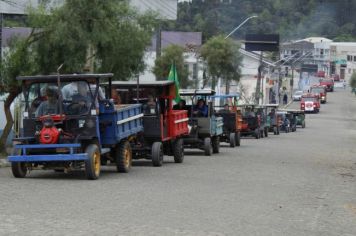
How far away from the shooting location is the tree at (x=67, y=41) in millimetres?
22827

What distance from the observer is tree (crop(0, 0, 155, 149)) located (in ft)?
74.9

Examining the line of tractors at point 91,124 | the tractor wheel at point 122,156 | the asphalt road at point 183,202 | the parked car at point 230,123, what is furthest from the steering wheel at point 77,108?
the parked car at point 230,123

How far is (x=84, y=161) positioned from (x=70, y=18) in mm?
6609

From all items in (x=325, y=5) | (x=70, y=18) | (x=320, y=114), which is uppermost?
(x=325, y=5)

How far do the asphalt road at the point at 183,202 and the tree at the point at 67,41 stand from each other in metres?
3.73

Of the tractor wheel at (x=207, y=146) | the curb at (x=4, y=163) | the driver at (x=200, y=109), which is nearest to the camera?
the curb at (x=4, y=163)

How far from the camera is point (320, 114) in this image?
9812 centimetres

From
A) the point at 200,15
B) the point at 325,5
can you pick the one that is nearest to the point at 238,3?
the point at 200,15

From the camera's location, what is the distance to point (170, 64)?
50594 millimetres

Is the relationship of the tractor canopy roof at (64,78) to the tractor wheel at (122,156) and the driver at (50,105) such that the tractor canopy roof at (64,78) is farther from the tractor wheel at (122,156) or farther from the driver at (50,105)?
the tractor wheel at (122,156)

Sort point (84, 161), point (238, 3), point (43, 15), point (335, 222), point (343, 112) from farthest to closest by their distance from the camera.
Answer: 1. point (238, 3)
2. point (343, 112)
3. point (43, 15)
4. point (84, 161)
5. point (335, 222)

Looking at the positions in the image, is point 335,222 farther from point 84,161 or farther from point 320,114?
point 320,114

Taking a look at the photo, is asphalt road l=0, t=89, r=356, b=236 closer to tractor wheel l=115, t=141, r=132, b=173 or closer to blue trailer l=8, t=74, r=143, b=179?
tractor wheel l=115, t=141, r=132, b=173

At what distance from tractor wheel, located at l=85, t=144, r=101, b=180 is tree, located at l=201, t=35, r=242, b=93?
3840 centimetres
